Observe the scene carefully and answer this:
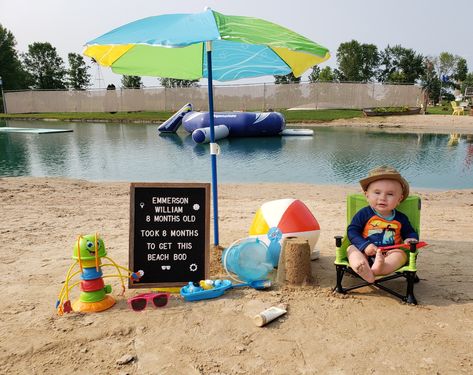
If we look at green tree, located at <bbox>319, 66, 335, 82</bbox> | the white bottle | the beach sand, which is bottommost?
the beach sand

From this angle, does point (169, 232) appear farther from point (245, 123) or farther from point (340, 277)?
point (245, 123)

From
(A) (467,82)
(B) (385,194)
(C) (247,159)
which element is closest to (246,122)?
(C) (247,159)

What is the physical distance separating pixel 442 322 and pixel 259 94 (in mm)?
37160

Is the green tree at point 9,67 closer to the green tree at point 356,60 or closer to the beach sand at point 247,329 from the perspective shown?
the green tree at point 356,60

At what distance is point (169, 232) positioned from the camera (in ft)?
12.1

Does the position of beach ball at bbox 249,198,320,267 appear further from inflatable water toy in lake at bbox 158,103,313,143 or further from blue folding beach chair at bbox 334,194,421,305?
inflatable water toy in lake at bbox 158,103,313,143

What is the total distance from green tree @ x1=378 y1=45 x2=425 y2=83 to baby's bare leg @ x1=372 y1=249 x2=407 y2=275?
225 feet

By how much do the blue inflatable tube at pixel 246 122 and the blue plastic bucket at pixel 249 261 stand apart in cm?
1873

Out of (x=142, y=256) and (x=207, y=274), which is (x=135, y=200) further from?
(x=207, y=274)

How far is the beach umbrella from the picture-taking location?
10.6 ft

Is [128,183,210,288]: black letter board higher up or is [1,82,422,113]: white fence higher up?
[1,82,422,113]: white fence

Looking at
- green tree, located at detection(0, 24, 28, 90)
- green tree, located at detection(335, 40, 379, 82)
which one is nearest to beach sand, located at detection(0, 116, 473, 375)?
green tree, located at detection(0, 24, 28, 90)

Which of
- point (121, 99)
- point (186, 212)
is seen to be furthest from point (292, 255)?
point (121, 99)

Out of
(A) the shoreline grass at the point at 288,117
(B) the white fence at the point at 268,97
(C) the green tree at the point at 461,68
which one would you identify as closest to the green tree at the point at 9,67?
(A) the shoreline grass at the point at 288,117
